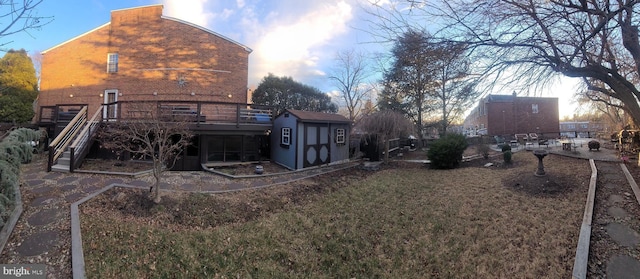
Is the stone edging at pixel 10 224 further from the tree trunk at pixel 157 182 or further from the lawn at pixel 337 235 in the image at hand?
the tree trunk at pixel 157 182

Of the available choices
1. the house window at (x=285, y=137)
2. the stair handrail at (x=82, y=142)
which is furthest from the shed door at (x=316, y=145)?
the stair handrail at (x=82, y=142)

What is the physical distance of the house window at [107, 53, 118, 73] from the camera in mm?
16869

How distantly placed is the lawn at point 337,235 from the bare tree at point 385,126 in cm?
712

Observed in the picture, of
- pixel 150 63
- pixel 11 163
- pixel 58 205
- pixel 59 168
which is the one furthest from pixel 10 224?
pixel 150 63

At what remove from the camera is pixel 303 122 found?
37.8ft

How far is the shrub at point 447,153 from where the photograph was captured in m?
11.8

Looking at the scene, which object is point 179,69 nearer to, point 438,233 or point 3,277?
point 3,277

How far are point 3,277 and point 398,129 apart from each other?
14.2 m

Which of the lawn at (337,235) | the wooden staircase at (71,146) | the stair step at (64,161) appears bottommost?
the lawn at (337,235)

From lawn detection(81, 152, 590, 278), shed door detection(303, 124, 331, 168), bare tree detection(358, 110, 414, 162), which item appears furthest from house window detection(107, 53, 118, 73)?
bare tree detection(358, 110, 414, 162)

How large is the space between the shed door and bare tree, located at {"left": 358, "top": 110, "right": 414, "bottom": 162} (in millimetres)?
2927

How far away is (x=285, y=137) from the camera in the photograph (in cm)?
1219

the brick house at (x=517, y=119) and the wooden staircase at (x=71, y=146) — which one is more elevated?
the brick house at (x=517, y=119)

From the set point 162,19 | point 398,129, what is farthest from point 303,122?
point 162,19
